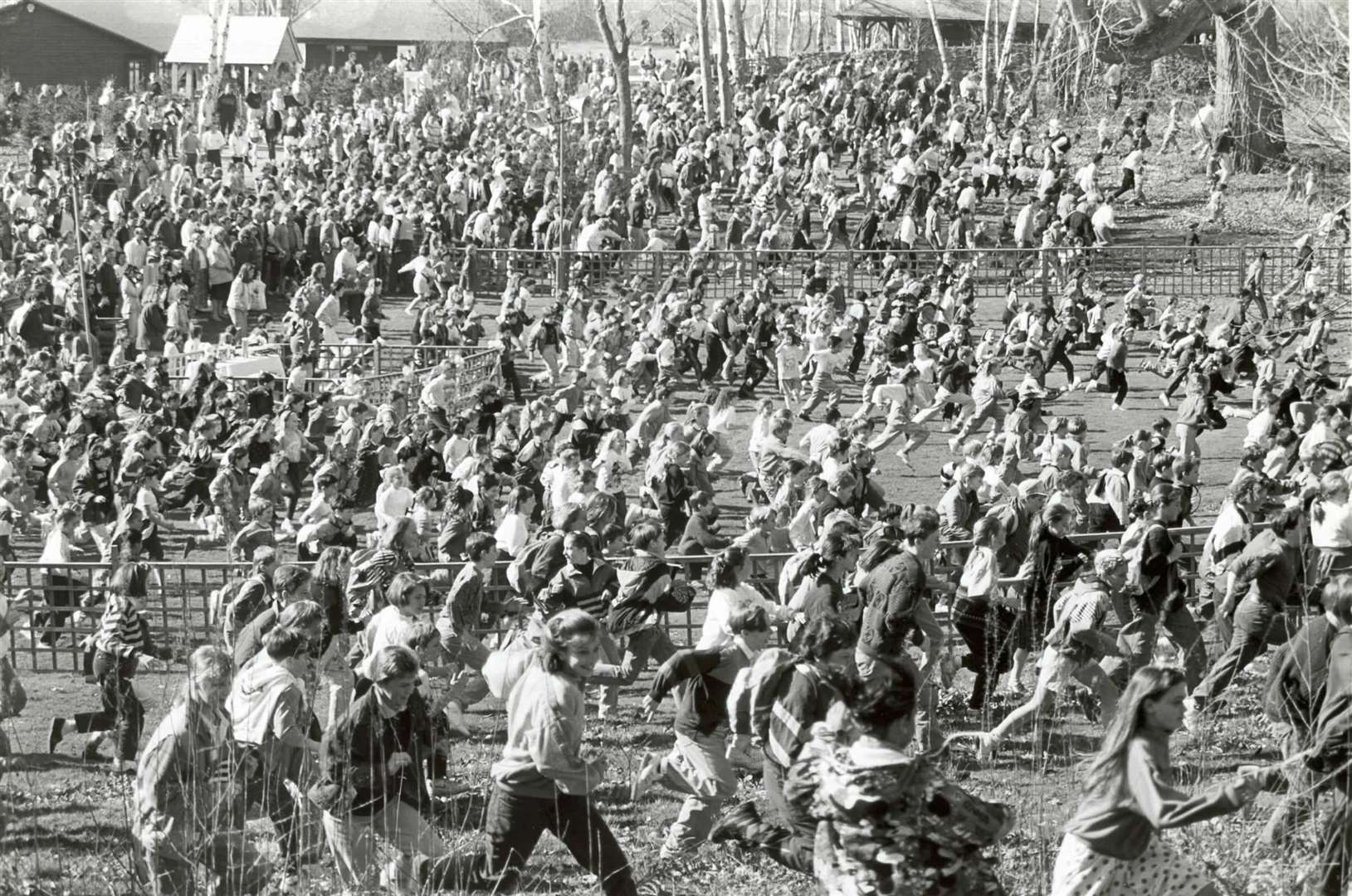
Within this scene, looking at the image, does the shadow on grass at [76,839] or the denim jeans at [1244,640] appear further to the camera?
the denim jeans at [1244,640]

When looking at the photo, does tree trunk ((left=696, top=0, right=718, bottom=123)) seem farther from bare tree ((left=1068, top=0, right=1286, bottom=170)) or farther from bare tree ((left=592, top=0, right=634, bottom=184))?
bare tree ((left=1068, top=0, right=1286, bottom=170))

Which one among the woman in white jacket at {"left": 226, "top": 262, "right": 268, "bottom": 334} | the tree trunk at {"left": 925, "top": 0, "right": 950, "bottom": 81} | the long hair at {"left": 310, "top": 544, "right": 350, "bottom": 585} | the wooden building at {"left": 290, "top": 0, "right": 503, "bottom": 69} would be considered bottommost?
the long hair at {"left": 310, "top": 544, "right": 350, "bottom": 585}

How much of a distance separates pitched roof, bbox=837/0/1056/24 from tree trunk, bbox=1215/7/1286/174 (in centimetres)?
1461

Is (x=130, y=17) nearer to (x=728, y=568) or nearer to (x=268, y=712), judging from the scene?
(x=728, y=568)

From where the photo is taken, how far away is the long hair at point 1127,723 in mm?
6500

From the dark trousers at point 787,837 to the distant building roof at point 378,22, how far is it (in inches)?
2508

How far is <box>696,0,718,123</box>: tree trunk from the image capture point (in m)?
44.9

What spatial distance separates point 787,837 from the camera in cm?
725

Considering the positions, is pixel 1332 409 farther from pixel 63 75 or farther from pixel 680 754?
pixel 63 75

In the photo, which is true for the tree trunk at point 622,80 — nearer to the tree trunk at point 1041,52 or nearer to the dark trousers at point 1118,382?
the tree trunk at point 1041,52

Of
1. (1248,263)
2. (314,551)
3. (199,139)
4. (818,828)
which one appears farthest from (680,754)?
(199,139)

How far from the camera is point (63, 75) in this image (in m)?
61.9

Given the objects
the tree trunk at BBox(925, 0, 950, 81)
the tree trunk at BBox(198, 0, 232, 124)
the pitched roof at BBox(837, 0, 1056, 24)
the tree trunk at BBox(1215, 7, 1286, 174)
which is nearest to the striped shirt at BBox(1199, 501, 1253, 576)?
the tree trunk at BBox(1215, 7, 1286, 174)

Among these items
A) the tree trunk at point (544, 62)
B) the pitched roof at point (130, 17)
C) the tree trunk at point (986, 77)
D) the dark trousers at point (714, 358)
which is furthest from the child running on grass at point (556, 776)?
the pitched roof at point (130, 17)
